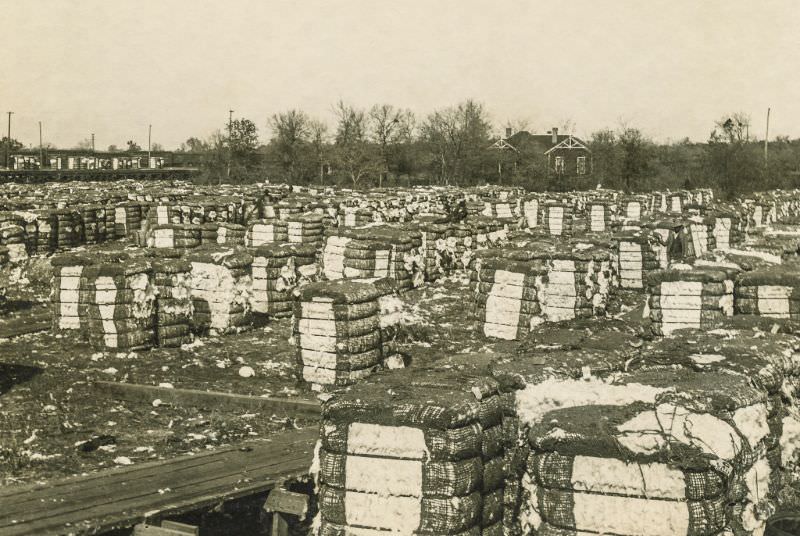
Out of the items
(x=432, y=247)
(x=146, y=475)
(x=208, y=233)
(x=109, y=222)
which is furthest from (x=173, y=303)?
(x=109, y=222)

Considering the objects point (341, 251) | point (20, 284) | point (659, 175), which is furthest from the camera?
point (659, 175)

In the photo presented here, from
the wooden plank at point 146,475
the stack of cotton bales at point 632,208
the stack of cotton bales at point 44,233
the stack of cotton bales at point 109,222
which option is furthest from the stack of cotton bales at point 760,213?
the wooden plank at point 146,475

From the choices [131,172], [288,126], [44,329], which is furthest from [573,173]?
[44,329]

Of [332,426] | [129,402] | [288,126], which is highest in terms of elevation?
[288,126]

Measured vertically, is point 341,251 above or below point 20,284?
above

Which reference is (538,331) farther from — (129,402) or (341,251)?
(341,251)

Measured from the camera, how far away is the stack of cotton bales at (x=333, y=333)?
805 centimetres

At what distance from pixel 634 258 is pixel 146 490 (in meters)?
10.6

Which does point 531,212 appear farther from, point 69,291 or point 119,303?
point 119,303

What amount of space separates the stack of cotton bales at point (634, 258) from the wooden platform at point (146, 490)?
917 centimetres

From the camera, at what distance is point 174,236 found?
55.3ft

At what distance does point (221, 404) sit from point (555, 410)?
425 centimetres

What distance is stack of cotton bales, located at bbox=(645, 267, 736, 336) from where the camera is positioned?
26.6 feet

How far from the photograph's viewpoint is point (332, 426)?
434 centimetres
